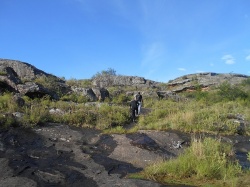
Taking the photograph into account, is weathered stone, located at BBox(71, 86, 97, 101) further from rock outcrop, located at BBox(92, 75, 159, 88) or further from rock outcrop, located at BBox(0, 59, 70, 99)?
rock outcrop, located at BBox(92, 75, 159, 88)

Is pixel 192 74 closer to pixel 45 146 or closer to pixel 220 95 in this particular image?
pixel 220 95

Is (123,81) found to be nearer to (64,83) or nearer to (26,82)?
(64,83)

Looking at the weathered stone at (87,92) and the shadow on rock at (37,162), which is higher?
the weathered stone at (87,92)

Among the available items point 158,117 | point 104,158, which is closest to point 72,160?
point 104,158

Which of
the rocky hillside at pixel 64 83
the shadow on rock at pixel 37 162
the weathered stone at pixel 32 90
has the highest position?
the rocky hillside at pixel 64 83

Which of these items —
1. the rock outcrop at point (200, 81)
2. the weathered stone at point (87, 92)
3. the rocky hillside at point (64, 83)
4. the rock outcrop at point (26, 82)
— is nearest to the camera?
the rock outcrop at point (26, 82)

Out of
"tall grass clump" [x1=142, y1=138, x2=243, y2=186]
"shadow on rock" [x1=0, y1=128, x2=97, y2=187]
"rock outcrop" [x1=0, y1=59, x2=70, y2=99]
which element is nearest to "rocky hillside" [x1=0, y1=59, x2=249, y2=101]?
"rock outcrop" [x1=0, y1=59, x2=70, y2=99]

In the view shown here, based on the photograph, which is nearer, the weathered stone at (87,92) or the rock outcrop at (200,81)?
the weathered stone at (87,92)

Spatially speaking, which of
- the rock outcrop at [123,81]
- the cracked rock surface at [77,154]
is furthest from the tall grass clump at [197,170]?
the rock outcrop at [123,81]

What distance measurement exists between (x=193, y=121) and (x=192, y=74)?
124ft

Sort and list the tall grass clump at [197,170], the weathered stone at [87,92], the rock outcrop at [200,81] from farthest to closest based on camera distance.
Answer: the rock outcrop at [200,81] → the weathered stone at [87,92] → the tall grass clump at [197,170]

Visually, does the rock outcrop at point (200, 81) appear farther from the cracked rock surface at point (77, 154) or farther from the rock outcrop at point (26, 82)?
the cracked rock surface at point (77, 154)

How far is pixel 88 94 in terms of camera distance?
30688 mm

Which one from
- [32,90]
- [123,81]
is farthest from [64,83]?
[123,81]
